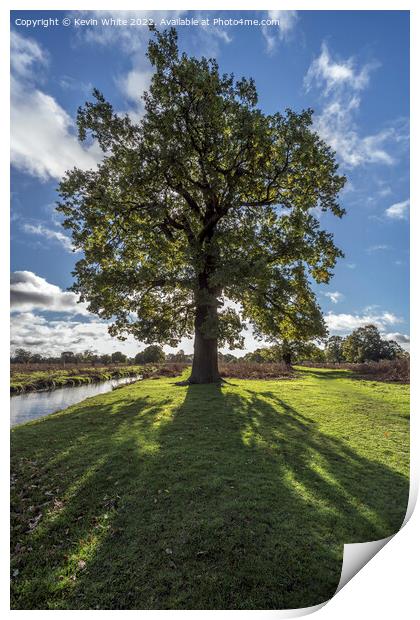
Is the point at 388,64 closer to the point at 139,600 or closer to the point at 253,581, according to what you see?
the point at 253,581

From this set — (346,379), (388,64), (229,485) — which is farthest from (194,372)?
(388,64)

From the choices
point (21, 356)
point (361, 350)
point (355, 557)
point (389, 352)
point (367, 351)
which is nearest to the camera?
point (355, 557)

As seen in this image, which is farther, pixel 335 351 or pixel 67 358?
pixel 335 351

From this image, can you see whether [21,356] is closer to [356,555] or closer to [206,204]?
[356,555]

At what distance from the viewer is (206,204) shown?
543 inches

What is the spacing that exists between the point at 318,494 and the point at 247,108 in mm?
11021

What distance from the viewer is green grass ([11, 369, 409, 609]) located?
332 cm

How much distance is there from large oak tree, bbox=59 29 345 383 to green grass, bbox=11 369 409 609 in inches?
213

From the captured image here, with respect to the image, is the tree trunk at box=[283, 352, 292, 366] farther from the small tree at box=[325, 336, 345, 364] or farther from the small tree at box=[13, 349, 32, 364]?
the small tree at box=[13, 349, 32, 364]

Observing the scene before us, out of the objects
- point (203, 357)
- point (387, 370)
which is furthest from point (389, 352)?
point (203, 357)

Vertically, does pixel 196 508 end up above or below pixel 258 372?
above

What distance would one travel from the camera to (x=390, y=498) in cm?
480

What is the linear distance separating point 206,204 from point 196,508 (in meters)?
11.9

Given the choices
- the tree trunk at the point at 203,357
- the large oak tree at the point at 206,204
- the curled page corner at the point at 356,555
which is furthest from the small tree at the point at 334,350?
the curled page corner at the point at 356,555
